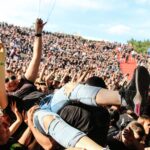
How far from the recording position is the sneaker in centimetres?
291

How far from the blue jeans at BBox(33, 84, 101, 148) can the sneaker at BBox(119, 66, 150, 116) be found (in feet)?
0.64

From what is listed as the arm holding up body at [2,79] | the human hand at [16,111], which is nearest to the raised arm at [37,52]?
the human hand at [16,111]

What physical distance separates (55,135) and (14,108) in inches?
52.0

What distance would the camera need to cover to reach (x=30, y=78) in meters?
4.90

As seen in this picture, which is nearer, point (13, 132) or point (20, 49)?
point (13, 132)

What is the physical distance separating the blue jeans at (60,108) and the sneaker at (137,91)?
0.64 ft

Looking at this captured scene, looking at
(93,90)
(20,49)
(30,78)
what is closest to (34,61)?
(30,78)

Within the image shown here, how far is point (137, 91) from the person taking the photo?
9.70 feet

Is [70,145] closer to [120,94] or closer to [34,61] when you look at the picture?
[120,94]

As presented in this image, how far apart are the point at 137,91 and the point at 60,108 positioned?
1.98ft

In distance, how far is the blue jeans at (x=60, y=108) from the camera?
2.72 meters

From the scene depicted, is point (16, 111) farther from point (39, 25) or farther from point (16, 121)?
point (39, 25)

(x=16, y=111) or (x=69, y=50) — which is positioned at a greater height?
(x=16, y=111)

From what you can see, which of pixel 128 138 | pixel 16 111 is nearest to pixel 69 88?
pixel 128 138
